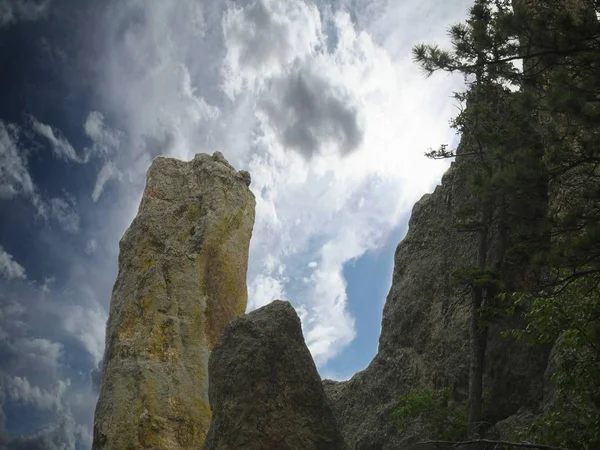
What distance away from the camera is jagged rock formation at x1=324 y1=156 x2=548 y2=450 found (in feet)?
56.1

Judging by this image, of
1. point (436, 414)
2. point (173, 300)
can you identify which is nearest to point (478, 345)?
point (436, 414)

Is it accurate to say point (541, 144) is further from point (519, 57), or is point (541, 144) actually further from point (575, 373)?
point (575, 373)

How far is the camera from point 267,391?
17.7 meters

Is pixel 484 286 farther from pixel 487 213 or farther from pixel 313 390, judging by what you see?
pixel 313 390

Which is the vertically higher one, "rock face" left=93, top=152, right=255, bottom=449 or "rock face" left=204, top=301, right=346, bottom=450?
"rock face" left=93, top=152, right=255, bottom=449

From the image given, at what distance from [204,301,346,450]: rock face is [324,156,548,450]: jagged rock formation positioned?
3.24m

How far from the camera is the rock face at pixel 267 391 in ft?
56.2

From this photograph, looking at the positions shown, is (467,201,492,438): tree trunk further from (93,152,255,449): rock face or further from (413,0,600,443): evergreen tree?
(93,152,255,449): rock face

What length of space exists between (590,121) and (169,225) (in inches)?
1049

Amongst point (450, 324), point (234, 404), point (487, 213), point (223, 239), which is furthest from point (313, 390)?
point (223, 239)

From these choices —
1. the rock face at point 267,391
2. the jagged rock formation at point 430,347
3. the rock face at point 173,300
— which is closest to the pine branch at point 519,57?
the jagged rock formation at point 430,347

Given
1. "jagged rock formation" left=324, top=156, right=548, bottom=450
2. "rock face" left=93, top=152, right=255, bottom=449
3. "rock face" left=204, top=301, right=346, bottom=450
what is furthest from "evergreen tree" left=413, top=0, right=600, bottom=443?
"rock face" left=93, top=152, right=255, bottom=449

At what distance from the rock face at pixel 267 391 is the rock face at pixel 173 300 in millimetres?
10154

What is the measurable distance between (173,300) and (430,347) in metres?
14.6
